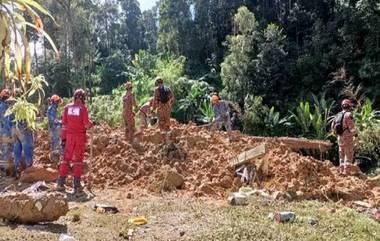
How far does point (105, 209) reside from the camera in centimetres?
714

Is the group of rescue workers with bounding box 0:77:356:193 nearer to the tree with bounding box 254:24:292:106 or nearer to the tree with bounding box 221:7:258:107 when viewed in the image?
the tree with bounding box 221:7:258:107

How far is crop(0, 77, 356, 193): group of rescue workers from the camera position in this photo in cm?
821

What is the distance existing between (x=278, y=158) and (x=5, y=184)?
175 inches

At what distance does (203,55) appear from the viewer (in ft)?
104

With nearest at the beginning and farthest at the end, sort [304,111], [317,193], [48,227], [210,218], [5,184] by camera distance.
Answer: [48,227]
[210,218]
[317,193]
[5,184]
[304,111]

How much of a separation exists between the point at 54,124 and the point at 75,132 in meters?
2.16

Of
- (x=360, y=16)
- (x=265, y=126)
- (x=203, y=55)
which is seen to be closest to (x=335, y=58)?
(x=360, y=16)

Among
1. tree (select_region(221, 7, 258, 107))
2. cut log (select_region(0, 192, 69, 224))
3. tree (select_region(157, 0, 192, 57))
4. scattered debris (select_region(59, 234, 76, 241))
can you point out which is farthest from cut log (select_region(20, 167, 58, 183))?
tree (select_region(157, 0, 192, 57))

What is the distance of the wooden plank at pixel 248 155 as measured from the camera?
28.5ft

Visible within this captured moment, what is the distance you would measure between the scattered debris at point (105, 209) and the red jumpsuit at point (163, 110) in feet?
11.2

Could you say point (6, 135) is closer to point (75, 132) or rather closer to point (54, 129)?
point (54, 129)

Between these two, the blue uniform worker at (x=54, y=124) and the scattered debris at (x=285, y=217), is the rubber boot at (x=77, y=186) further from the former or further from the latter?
the scattered debris at (x=285, y=217)

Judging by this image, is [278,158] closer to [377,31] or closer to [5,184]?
[5,184]

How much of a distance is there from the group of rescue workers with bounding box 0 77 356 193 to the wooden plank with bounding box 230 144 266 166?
1540 mm
